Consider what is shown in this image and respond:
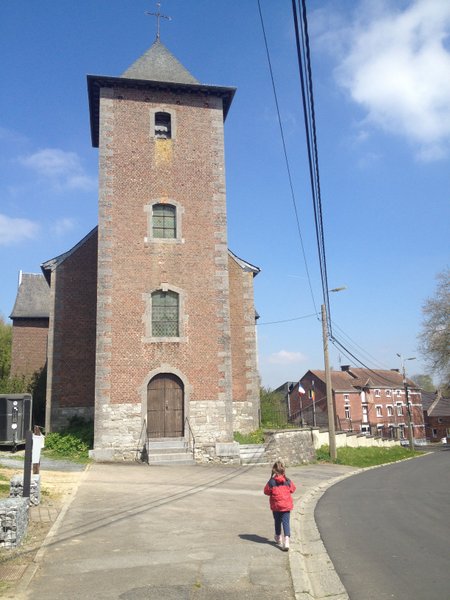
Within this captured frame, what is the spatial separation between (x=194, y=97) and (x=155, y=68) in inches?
95.2

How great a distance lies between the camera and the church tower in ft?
63.3

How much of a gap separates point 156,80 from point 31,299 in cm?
1819

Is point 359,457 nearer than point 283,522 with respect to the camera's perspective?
No

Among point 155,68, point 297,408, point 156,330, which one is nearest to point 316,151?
point 156,330

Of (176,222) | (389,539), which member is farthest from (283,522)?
(176,222)

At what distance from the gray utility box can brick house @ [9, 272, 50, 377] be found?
1386cm

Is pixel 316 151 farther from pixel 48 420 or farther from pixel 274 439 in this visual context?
pixel 48 420

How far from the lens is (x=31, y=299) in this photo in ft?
A: 113

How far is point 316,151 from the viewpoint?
8922 millimetres

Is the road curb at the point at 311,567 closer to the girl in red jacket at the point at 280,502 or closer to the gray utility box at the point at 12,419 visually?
the girl in red jacket at the point at 280,502

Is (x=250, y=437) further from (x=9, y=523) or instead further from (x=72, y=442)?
(x=9, y=523)

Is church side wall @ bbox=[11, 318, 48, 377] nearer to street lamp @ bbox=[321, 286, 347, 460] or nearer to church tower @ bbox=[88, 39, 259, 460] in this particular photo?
church tower @ bbox=[88, 39, 259, 460]

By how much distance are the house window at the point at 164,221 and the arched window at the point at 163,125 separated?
11.0 ft

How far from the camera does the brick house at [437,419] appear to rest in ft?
230
